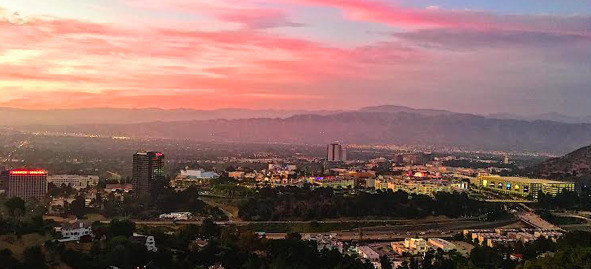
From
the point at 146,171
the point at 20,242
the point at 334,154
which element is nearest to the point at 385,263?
the point at 20,242

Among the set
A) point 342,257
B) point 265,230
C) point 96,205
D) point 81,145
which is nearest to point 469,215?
point 265,230

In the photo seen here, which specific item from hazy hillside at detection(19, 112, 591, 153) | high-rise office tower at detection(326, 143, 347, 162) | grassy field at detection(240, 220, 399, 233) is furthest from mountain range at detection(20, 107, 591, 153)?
grassy field at detection(240, 220, 399, 233)

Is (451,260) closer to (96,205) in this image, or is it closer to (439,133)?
(96,205)

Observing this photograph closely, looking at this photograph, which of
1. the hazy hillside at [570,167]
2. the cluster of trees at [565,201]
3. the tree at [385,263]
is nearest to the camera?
the tree at [385,263]

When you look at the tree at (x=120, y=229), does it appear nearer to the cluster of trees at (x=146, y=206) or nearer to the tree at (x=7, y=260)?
the tree at (x=7, y=260)

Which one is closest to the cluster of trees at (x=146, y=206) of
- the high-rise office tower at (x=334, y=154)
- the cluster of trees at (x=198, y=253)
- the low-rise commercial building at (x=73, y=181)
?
the low-rise commercial building at (x=73, y=181)

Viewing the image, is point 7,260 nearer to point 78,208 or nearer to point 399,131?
point 78,208

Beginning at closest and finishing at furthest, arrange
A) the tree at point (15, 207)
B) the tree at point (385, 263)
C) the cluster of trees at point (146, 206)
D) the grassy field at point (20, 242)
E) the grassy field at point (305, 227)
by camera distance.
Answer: the grassy field at point (20, 242), the tree at point (385, 263), the tree at point (15, 207), the grassy field at point (305, 227), the cluster of trees at point (146, 206)

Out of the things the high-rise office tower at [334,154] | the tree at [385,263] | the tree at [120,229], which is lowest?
the tree at [385,263]
